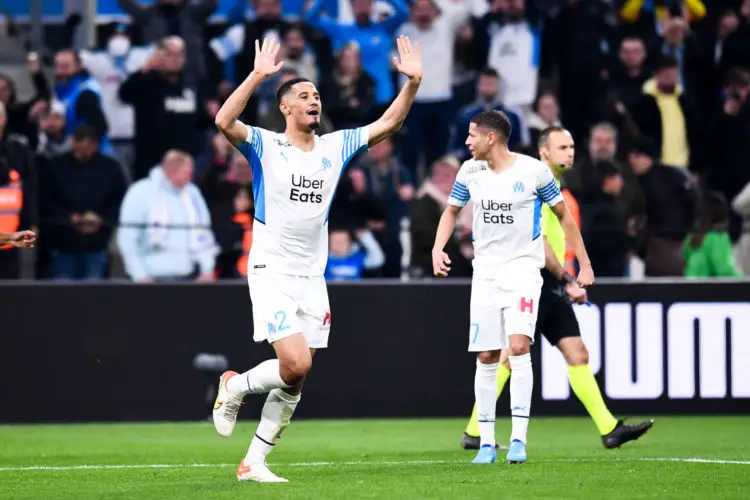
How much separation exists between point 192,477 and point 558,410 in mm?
5611

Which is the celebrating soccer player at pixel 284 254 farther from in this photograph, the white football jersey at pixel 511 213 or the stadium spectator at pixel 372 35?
the stadium spectator at pixel 372 35

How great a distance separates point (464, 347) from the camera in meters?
13.9

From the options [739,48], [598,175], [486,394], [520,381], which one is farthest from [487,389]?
[739,48]

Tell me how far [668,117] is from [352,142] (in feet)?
28.9

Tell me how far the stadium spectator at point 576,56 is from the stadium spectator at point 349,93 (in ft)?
7.36

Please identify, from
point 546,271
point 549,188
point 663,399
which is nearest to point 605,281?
point 663,399

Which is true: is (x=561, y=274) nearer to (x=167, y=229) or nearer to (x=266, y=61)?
(x=266, y=61)

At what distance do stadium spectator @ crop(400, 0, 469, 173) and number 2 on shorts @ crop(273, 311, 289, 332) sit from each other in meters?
8.60

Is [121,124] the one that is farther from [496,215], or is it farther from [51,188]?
[496,215]

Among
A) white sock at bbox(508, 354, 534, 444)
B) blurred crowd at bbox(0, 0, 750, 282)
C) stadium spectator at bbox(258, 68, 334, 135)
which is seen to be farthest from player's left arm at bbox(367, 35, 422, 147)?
stadium spectator at bbox(258, 68, 334, 135)

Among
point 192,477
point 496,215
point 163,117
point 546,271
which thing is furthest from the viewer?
point 163,117

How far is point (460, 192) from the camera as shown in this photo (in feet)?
33.0

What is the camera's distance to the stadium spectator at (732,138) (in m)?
16.8

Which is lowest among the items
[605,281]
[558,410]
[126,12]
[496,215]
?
[558,410]
